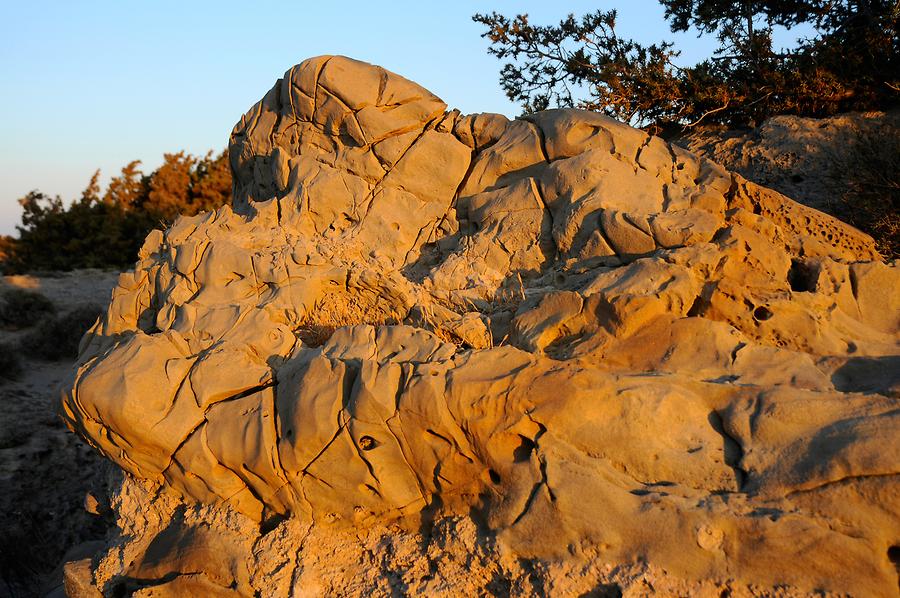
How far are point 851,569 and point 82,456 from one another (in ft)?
27.7

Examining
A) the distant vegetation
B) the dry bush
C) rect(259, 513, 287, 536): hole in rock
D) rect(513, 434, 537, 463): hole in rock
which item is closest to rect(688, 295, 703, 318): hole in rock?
rect(513, 434, 537, 463): hole in rock

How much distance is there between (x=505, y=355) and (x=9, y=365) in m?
9.78

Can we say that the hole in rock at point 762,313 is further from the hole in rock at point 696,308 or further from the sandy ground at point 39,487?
the sandy ground at point 39,487

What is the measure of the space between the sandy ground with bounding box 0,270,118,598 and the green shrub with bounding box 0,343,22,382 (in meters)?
0.10

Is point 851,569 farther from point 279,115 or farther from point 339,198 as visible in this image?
point 279,115

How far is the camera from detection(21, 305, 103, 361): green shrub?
12805 mm

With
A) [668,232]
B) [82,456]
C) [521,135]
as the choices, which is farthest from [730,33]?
[82,456]

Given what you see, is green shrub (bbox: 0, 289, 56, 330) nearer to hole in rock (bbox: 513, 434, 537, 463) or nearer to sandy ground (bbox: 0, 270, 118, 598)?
sandy ground (bbox: 0, 270, 118, 598)

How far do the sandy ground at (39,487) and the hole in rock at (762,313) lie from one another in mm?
5109

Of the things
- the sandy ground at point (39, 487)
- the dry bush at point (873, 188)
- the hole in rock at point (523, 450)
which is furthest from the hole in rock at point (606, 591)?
Answer: the dry bush at point (873, 188)

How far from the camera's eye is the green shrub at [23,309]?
46.5 ft

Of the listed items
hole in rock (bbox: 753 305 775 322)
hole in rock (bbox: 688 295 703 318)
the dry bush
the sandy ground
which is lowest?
the sandy ground

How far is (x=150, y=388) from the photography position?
17.9 feet

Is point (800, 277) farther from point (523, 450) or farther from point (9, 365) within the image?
point (9, 365)
